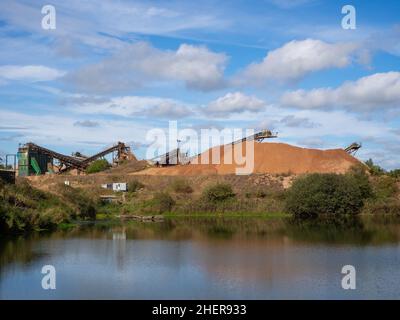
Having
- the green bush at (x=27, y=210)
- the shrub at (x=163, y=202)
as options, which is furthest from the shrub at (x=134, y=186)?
the green bush at (x=27, y=210)

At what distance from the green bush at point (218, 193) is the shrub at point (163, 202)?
398 cm

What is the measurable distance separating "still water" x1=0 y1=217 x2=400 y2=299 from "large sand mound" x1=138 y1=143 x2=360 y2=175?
3054 centimetres

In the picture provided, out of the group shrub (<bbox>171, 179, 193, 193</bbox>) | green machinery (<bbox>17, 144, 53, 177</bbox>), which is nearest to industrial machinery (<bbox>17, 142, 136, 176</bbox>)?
green machinery (<bbox>17, 144, 53, 177</bbox>)

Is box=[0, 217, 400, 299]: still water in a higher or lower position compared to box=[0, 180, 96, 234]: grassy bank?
lower

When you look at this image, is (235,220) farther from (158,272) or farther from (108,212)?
(158,272)

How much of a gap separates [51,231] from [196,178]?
31.0 meters

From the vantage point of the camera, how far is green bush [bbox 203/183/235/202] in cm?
6225

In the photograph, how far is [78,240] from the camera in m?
35.9

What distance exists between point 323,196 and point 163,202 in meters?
16.6

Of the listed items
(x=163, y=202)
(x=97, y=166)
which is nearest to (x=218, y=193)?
(x=163, y=202)

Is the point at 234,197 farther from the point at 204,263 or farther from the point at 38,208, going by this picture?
the point at 204,263

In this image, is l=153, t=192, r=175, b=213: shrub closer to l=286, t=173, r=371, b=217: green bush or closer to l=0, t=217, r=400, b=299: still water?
l=286, t=173, r=371, b=217: green bush

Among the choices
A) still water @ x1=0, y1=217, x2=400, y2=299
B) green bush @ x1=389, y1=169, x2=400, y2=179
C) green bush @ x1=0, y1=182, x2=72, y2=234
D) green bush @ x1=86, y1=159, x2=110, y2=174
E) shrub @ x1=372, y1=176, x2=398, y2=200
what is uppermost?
green bush @ x1=86, y1=159, x2=110, y2=174

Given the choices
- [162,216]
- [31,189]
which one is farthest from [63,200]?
[162,216]
